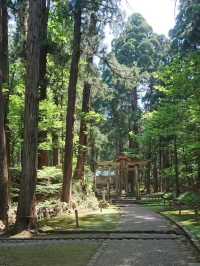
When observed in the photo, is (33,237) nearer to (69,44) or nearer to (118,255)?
(118,255)

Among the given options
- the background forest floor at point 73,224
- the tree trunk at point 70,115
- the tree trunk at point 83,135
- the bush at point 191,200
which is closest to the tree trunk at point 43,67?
the tree trunk at point 70,115

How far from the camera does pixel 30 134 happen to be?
45.5ft

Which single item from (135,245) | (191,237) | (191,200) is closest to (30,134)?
(135,245)

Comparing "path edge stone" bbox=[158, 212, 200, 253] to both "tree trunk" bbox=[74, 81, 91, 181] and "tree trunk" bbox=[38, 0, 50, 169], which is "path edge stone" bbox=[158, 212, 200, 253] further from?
"tree trunk" bbox=[74, 81, 91, 181]

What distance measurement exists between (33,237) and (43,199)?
8447mm

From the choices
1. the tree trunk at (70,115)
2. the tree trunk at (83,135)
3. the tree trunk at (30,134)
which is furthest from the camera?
the tree trunk at (83,135)

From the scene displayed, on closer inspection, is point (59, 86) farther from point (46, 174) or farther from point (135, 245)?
point (135, 245)

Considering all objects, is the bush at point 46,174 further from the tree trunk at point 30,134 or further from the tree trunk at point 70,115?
the tree trunk at point 30,134

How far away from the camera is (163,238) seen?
12023 mm

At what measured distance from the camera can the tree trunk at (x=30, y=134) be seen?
13781 millimetres

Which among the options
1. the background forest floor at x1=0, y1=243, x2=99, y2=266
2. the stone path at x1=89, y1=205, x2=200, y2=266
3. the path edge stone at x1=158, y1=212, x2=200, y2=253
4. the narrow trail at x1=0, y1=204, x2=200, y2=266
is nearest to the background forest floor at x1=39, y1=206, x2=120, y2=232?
the narrow trail at x1=0, y1=204, x2=200, y2=266

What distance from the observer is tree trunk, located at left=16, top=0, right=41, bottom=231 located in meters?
13.8

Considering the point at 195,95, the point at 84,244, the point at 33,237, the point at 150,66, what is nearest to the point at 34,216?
the point at 33,237

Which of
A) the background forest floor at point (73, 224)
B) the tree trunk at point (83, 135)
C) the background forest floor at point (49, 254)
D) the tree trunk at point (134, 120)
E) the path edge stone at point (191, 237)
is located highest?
the tree trunk at point (134, 120)
